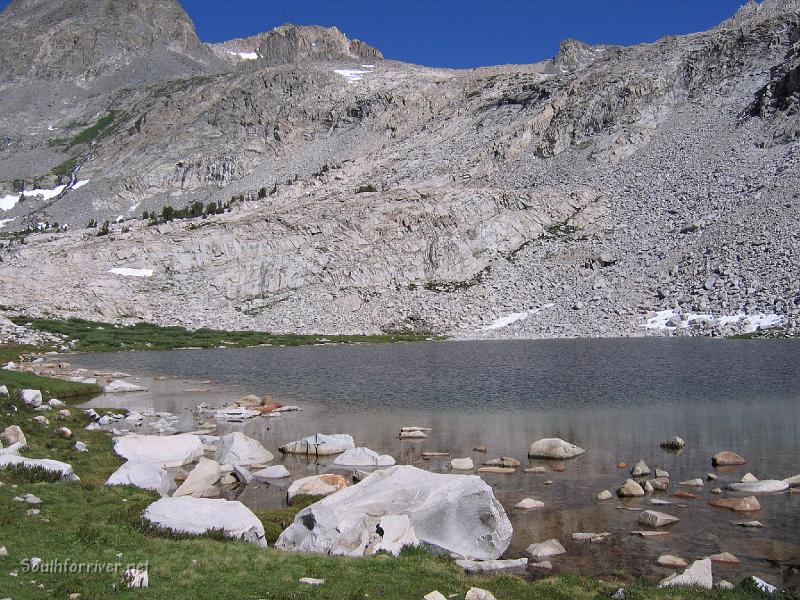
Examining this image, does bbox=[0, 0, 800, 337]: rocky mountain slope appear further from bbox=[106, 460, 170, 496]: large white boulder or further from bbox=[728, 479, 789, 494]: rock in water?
bbox=[106, 460, 170, 496]: large white boulder

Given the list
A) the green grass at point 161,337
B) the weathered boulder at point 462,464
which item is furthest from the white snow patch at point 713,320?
the weathered boulder at point 462,464

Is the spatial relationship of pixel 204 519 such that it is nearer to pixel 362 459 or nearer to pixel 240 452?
pixel 240 452

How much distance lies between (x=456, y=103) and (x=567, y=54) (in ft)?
180

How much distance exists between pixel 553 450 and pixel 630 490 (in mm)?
5156

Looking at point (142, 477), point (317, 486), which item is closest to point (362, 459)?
point (317, 486)

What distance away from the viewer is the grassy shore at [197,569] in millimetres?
10828

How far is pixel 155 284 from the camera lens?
101875 millimetres

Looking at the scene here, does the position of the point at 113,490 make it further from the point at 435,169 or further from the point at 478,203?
the point at 435,169

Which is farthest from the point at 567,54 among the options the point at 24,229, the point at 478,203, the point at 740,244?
the point at 24,229

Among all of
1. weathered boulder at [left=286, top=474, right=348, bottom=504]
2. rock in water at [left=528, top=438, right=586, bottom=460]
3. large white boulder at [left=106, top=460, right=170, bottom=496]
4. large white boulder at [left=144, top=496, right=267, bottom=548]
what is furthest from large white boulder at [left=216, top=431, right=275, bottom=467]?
rock in water at [left=528, top=438, right=586, bottom=460]

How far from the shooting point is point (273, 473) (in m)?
23.2

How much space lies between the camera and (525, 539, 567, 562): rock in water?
1492cm

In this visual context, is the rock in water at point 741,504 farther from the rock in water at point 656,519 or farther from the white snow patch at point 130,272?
the white snow patch at point 130,272

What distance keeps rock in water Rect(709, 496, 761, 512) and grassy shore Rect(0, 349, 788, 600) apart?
6.27m
